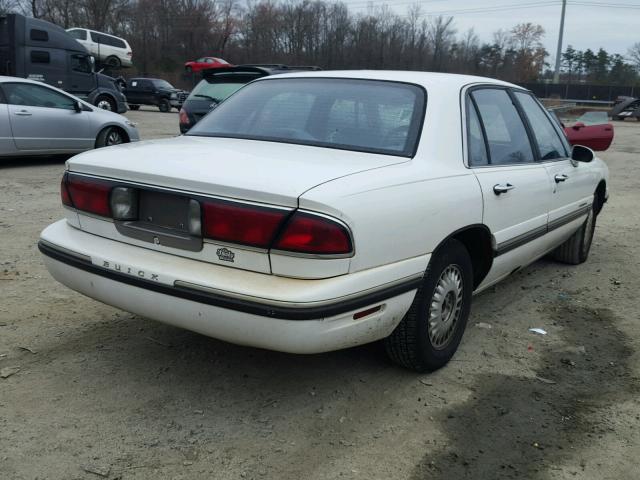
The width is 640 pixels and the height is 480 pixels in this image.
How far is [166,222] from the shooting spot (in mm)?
2832

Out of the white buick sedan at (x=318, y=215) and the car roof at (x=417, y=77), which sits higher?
the car roof at (x=417, y=77)

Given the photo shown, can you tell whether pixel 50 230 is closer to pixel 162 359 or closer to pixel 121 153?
pixel 121 153

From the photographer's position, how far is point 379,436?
2814 millimetres

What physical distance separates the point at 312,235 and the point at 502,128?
202 cm

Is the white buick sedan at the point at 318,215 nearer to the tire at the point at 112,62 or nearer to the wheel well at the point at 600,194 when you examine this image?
the wheel well at the point at 600,194

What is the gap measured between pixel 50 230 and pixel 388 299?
185cm

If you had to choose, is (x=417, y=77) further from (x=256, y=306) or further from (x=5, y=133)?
(x=5, y=133)

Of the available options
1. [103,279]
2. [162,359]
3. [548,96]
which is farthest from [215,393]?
[548,96]

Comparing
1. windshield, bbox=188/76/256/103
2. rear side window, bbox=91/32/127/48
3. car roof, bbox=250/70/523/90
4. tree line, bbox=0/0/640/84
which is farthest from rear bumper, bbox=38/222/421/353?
tree line, bbox=0/0/640/84

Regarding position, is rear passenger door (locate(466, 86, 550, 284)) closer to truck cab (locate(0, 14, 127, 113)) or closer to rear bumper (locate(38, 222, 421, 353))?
rear bumper (locate(38, 222, 421, 353))

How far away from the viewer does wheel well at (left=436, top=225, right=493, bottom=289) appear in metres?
3.49

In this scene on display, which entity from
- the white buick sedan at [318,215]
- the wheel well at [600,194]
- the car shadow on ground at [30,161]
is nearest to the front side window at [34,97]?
the car shadow on ground at [30,161]

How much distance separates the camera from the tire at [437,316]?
10.2ft

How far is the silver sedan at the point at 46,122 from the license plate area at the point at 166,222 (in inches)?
304
